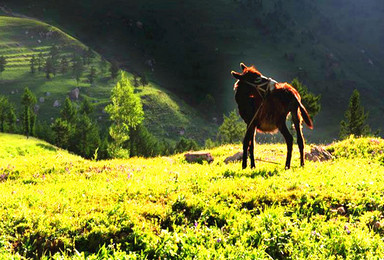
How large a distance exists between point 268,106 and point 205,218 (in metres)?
6.28

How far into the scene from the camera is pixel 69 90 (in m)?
143

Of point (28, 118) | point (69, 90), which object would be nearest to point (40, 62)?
point (69, 90)

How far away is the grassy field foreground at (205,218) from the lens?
5.88 meters

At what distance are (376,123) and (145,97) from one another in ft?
538

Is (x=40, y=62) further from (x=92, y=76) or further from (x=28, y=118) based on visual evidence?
(x=28, y=118)

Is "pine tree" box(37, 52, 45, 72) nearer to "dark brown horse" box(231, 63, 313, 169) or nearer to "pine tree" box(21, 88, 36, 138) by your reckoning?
"pine tree" box(21, 88, 36, 138)

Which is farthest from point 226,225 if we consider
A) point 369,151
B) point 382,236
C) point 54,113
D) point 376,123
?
point 376,123

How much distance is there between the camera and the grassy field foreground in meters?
5.88

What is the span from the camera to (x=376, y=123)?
7697 inches

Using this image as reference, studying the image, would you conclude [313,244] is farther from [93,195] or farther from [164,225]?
[93,195]

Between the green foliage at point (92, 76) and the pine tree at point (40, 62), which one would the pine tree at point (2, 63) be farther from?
the green foliage at point (92, 76)

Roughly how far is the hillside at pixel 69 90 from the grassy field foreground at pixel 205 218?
123 m

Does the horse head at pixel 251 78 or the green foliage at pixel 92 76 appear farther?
the green foliage at pixel 92 76

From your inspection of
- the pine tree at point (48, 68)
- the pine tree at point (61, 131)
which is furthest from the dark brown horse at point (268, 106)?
the pine tree at point (48, 68)
